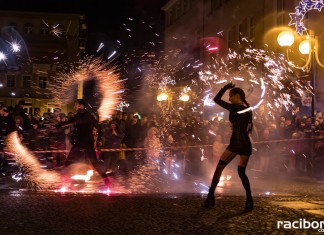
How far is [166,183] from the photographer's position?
36.4 ft

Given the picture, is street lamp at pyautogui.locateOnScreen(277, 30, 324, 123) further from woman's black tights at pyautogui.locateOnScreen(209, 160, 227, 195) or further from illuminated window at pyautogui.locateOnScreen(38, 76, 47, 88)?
illuminated window at pyautogui.locateOnScreen(38, 76, 47, 88)

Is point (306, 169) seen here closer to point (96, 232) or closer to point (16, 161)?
point (16, 161)

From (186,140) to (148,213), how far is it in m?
8.82

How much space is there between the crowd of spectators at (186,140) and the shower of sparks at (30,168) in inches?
14.6

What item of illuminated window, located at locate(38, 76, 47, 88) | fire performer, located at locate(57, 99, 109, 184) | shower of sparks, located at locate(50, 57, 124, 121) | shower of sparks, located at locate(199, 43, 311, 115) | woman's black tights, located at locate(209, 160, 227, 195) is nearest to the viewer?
woman's black tights, located at locate(209, 160, 227, 195)

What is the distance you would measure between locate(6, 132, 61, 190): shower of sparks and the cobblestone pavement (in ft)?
3.80

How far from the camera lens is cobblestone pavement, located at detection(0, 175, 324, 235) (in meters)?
5.81

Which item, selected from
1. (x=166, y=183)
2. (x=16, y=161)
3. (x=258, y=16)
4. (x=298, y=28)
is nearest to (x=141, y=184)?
(x=166, y=183)

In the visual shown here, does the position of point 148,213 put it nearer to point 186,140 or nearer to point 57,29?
point 186,140

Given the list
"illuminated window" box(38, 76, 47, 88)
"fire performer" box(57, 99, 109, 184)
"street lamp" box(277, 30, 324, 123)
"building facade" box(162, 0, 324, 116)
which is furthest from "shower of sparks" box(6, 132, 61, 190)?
"illuminated window" box(38, 76, 47, 88)

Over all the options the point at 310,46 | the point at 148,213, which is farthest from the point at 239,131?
the point at 310,46

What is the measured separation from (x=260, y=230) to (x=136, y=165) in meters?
10.2

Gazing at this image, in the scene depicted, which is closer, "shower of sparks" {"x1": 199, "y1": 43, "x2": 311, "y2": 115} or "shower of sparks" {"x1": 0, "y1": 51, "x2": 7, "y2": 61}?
"shower of sparks" {"x1": 0, "y1": 51, "x2": 7, "y2": 61}

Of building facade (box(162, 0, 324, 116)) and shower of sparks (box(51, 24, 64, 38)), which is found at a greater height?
shower of sparks (box(51, 24, 64, 38))
